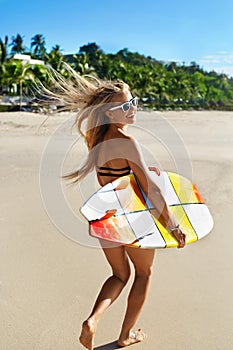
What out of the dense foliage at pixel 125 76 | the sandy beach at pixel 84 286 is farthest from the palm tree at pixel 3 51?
the sandy beach at pixel 84 286

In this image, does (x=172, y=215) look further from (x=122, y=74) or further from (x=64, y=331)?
(x=122, y=74)

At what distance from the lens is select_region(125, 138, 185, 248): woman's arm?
2.01 meters

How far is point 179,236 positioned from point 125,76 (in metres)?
52.3

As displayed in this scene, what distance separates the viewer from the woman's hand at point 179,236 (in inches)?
82.0

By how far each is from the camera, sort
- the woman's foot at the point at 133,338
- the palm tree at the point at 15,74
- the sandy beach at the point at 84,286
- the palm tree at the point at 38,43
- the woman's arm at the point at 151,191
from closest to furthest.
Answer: the woman's arm at the point at 151,191
the woman's foot at the point at 133,338
the sandy beach at the point at 84,286
the palm tree at the point at 15,74
the palm tree at the point at 38,43

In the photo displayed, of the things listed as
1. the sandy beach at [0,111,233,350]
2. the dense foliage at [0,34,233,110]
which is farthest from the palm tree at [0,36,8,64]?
the sandy beach at [0,111,233,350]

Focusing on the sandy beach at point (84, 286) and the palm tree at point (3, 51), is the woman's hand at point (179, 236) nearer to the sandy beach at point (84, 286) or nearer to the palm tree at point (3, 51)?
the sandy beach at point (84, 286)

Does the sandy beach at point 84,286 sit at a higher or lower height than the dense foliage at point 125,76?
higher

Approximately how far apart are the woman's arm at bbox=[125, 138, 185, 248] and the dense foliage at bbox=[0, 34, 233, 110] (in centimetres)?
1162

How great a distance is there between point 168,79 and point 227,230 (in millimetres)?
61191

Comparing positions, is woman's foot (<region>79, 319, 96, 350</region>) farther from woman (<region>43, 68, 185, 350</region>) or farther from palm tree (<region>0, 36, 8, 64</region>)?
palm tree (<region>0, 36, 8, 64</region>)

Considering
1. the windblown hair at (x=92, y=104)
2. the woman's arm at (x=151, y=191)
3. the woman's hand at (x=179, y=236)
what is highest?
the windblown hair at (x=92, y=104)

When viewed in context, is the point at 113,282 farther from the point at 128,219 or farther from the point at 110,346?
the point at 110,346

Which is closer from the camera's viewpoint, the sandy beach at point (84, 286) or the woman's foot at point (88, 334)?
the woman's foot at point (88, 334)
